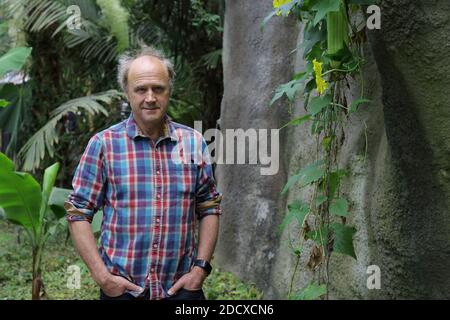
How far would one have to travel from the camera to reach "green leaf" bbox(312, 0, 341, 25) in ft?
8.81

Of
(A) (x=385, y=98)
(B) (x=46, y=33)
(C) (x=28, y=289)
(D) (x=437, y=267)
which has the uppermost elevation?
(B) (x=46, y=33)

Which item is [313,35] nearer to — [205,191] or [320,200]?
[320,200]

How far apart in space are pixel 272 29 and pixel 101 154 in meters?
3.39

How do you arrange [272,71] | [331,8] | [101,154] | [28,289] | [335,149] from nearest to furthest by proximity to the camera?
[331,8] → [101,154] → [335,149] → [272,71] → [28,289]

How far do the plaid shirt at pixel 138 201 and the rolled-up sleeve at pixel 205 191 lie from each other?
0.07 metres

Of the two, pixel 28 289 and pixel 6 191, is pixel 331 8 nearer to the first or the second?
pixel 6 191

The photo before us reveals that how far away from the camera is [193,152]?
302cm

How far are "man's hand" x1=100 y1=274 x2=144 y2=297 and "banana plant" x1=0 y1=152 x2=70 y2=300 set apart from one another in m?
2.25

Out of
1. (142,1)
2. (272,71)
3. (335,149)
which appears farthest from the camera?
(142,1)

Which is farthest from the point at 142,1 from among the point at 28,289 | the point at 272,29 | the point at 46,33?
the point at 28,289

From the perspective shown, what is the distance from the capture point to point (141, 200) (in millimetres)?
2893

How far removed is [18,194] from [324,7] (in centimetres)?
314

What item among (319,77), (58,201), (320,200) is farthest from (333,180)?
(58,201)

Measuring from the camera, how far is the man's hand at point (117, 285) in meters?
2.87
